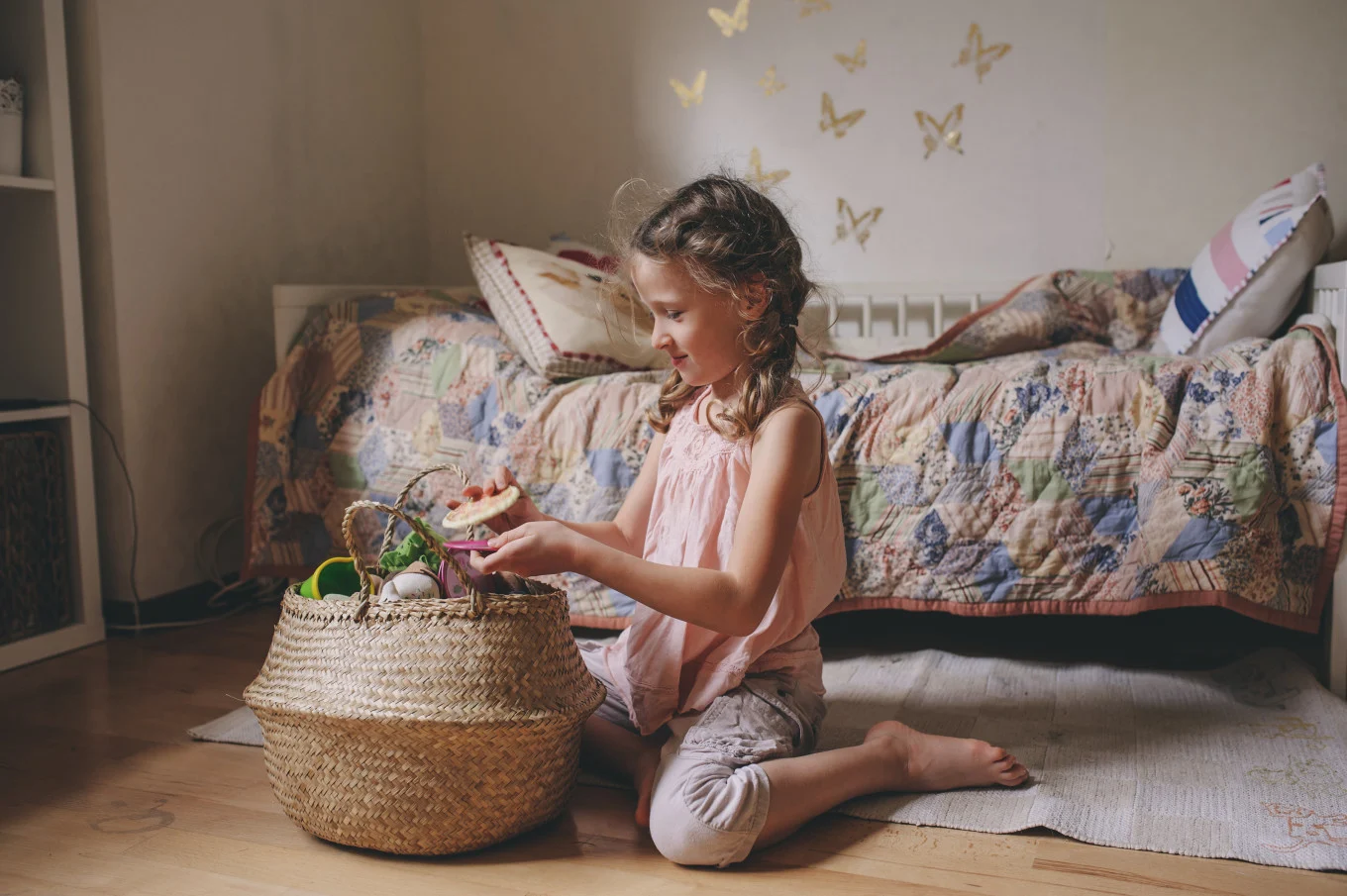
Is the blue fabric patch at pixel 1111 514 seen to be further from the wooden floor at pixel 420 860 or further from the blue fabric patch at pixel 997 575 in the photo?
the wooden floor at pixel 420 860

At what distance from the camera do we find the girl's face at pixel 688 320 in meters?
1.20

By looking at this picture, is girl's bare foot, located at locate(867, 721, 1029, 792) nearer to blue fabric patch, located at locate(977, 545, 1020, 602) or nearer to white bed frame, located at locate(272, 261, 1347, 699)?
blue fabric patch, located at locate(977, 545, 1020, 602)

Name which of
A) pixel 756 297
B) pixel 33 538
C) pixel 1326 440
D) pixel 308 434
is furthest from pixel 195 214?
pixel 1326 440

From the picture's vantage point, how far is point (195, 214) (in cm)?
223

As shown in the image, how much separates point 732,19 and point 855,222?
2.02 feet

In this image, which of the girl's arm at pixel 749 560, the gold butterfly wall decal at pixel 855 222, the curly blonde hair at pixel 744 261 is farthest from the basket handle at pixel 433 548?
the gold butterfly wall decal at pixel 855 222

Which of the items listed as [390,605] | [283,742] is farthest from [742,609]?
[283,742]

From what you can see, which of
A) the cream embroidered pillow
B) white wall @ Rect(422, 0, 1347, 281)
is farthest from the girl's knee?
white wall @ Rect(422, 0, 1347, 281)

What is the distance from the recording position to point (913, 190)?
8.91 ft

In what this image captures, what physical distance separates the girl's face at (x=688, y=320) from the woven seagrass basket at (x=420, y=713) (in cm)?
30

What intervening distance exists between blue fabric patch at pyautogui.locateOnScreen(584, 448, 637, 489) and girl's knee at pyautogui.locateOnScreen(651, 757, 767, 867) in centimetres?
76

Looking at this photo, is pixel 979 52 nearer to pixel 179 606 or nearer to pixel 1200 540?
pixel 1200 540

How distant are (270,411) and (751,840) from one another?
139cm

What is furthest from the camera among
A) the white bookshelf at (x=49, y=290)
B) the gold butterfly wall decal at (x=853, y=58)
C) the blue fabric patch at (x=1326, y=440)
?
the gold butterfly wall decal at (x=853, y=58)
